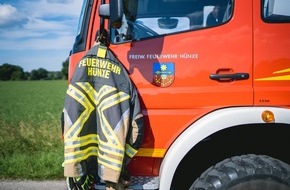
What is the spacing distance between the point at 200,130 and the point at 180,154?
0.73ft

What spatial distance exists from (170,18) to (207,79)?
567mm

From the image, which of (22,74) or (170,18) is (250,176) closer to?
(170,18)

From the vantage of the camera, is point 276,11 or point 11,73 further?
point 11,73

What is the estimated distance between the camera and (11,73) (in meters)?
75.9

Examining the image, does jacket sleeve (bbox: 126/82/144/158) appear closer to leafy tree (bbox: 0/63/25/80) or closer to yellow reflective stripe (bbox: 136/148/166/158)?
yellow reflective stripe (bbox: 136/148/166/158)

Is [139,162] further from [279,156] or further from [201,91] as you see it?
[279,156]

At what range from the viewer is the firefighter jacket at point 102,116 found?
2.11m

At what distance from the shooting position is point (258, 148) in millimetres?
2398

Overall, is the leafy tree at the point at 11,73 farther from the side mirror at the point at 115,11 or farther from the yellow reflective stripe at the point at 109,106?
the side mirror at the point at 115,11

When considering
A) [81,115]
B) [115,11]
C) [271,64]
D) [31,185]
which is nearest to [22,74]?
[31,185]

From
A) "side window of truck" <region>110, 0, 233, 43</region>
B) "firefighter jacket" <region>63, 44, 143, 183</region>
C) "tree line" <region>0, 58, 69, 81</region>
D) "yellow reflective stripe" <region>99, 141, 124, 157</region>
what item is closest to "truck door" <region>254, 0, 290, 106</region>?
"side window of truck" <region>110, 0, 233, 43</region>

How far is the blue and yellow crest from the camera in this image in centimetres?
224

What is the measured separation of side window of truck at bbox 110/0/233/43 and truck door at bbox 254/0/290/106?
11.7 inches

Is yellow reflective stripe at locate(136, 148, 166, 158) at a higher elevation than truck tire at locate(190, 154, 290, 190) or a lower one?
higher
